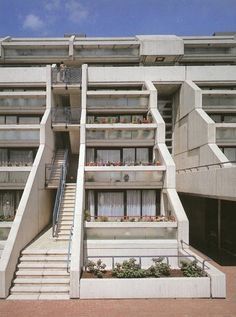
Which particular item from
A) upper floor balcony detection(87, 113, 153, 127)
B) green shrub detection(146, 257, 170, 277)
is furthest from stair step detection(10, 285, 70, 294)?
A: upper floor balcony detection(87, 113, 153, 127)

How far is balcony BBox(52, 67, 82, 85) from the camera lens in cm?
2842

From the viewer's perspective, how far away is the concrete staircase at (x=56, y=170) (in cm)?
2323

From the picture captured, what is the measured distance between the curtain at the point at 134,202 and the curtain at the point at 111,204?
50 cm

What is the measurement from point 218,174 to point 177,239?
4337 mm

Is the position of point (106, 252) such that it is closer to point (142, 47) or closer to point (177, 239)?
point (177, 239)

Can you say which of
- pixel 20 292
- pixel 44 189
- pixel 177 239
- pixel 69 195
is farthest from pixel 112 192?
pixel 20 292

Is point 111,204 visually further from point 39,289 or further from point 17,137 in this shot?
point 39,289

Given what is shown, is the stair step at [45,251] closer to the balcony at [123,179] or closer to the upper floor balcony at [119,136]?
the balcony at [123,179]

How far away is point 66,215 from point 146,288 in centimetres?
890

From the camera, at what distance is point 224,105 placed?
27.1 metres

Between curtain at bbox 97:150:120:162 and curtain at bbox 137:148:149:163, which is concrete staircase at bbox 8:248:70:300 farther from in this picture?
curtain at bbox 137:148:149:163

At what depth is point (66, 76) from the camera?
2855 cm

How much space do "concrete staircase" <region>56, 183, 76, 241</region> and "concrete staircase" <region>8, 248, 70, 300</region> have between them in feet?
8.95

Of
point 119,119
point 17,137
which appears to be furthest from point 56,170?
point 119,119
